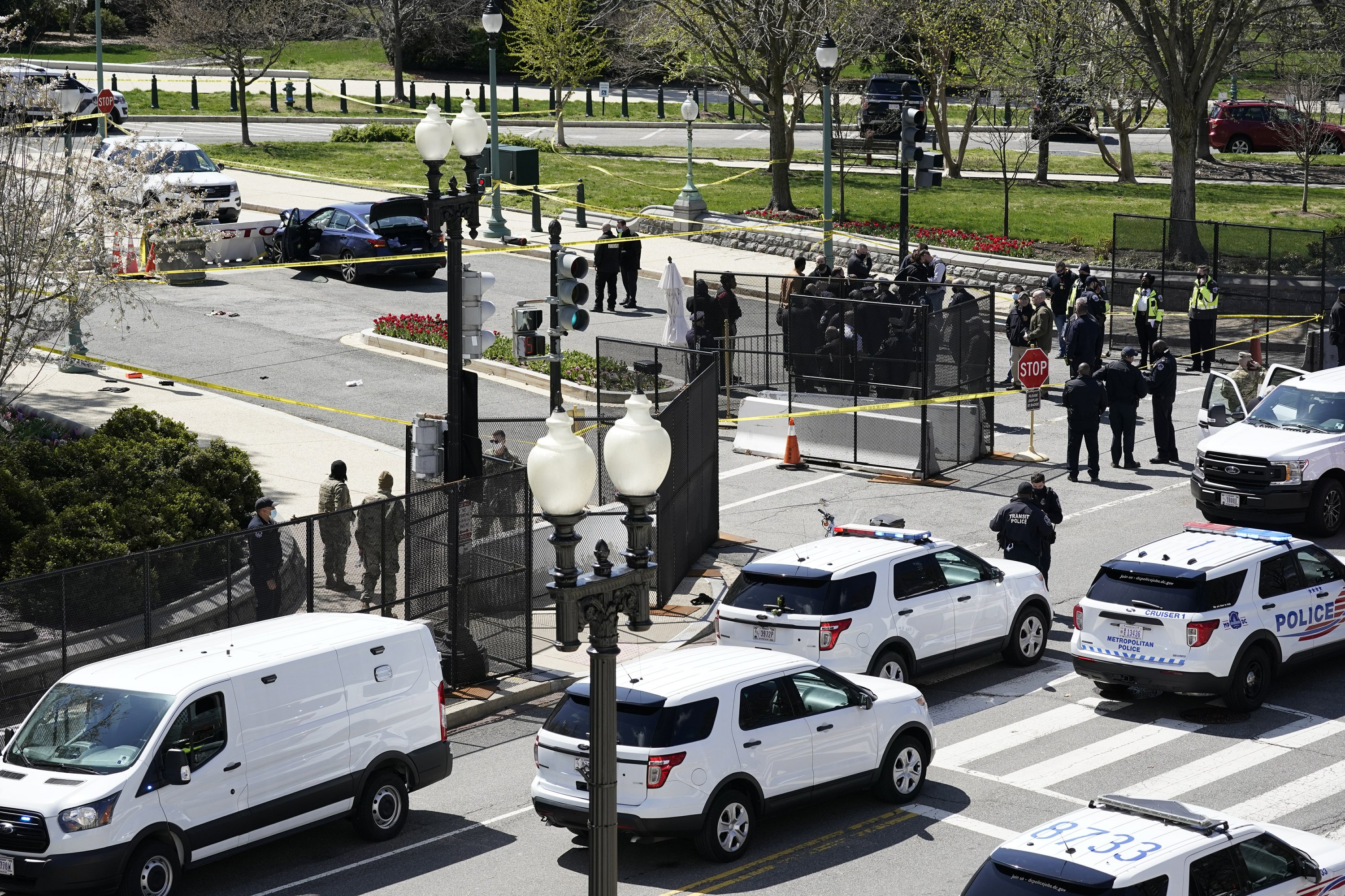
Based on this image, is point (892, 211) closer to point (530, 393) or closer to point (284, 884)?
point (530, 393)

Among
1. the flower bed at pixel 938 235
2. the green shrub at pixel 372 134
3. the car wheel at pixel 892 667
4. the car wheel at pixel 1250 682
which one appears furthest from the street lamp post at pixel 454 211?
the green shrub at pixel 372 134

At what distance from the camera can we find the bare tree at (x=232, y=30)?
161ft

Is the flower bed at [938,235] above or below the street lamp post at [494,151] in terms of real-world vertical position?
below

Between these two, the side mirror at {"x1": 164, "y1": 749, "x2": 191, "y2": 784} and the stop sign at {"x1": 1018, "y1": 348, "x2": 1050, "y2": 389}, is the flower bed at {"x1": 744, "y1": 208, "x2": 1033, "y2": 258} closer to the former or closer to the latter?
the stop sign at {"x1": 1018, "y1": 348, "x2": 1050, "y2": 389}

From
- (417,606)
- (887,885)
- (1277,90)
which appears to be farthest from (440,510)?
(1277,90)

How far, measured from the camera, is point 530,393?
27297 mm

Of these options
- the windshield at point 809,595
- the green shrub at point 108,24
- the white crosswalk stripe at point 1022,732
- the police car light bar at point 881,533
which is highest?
the green shrub at point 108,24

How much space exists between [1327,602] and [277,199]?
30413mm

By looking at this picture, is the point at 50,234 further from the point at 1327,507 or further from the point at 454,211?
the point at 1327,507

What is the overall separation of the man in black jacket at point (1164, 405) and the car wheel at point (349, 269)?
57.6ft

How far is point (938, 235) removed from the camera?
3853cm

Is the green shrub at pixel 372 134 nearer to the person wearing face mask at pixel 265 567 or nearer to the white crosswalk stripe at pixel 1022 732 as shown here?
the person wearing face mask at pixel 265 567

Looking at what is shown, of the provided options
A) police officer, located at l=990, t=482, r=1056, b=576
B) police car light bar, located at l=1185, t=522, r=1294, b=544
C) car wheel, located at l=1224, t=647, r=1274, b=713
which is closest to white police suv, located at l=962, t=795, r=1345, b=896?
car wheel, located at l=1224, t=647, r=1274, b=713

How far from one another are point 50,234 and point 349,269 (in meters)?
13.6
